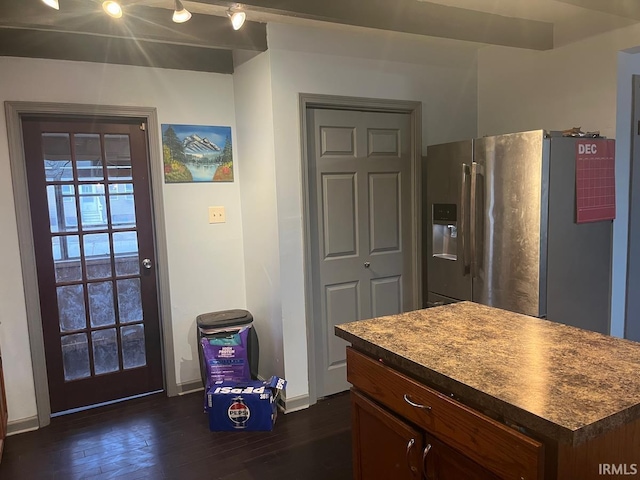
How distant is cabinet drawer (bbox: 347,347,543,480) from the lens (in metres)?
1.10

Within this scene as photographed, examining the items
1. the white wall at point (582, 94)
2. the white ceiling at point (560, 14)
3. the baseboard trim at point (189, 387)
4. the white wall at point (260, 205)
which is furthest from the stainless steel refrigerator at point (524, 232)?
the baseboard trim at point (189, 387)

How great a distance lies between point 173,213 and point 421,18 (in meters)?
2.04

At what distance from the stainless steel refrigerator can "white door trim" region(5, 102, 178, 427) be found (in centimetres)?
195

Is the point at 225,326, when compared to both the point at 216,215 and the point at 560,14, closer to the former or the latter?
the point at 216,215

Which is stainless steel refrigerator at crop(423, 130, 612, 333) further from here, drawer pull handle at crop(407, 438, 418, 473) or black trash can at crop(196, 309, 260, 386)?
drawer pull handle at crop(407, 438, 418, 473)

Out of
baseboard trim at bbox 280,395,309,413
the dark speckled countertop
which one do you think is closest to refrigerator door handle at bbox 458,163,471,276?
the dark speckled countertop

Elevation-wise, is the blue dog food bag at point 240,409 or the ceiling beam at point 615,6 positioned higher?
the ceiling beam at point 615,6

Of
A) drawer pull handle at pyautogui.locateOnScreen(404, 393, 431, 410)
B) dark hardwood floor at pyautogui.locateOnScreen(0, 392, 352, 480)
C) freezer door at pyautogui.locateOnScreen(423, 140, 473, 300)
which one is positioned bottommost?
dark hardwood floor at pyautogui.locateOnScreen(0, 392, 352, 480)

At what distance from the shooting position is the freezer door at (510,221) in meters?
2.61

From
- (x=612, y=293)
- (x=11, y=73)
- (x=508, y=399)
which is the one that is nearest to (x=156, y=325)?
(x=11, y=73)

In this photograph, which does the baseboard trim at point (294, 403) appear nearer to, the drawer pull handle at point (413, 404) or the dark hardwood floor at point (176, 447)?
the dark hardwood floor at point (176, 447)

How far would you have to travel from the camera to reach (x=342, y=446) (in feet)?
8.69

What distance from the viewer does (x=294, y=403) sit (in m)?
3.10

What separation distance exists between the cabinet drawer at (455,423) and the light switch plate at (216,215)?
6.64ft
